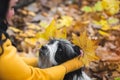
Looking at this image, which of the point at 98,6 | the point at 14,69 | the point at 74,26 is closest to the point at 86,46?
the point at 14,69

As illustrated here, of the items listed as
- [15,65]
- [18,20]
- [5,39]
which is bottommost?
[18,20]

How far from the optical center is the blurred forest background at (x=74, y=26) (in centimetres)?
468

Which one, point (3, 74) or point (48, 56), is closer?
point (3, 74)

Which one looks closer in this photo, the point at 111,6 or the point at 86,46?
the point at 86,46

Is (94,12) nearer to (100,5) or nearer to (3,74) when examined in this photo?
(100,5)

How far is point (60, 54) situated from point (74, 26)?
6.35 ft

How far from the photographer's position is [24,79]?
364cm

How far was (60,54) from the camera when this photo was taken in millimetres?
4012

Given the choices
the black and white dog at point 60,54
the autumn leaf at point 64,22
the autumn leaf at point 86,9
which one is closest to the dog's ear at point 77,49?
the black and white dog at point 60,54

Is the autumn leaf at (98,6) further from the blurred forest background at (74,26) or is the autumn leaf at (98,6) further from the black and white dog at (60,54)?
the black and white dog at (60,54)

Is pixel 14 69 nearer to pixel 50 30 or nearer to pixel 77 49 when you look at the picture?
pixel 77 49

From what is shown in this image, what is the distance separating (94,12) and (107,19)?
1.38 feet

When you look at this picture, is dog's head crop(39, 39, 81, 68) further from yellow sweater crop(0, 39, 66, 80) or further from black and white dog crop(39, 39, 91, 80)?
yellow sweater crop(0, 39, 66, 80)

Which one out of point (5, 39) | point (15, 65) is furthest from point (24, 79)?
point (5, 39)
